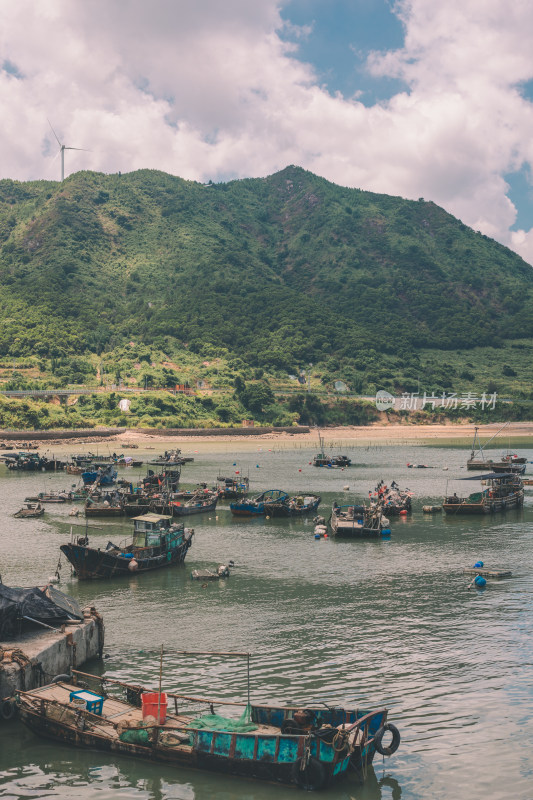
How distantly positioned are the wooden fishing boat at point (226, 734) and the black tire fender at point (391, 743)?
28 mm

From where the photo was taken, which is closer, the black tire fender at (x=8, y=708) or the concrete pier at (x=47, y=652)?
the black tire fender at (x=8, y=708)

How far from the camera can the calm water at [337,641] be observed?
21594 millimetres

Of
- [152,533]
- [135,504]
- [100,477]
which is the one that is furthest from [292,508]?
[100,477]

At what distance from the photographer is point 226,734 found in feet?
70.1

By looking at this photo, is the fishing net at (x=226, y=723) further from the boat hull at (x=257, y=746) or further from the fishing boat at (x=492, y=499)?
the fishing boat at (x=492, y=499)

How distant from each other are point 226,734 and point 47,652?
332 inches

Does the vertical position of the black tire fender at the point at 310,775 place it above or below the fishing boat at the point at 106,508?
below

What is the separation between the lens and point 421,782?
21203 mm

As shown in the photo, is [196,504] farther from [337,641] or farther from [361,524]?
[337,641]

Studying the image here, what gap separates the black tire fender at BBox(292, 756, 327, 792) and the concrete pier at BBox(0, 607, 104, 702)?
32.1 ft

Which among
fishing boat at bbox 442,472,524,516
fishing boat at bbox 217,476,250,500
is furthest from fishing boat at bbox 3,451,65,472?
fishing boat at bbox 442,472,524,516

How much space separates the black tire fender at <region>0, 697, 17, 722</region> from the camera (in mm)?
24453

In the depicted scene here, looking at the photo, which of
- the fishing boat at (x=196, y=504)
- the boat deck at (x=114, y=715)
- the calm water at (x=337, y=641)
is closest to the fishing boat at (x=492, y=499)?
the calm water at (x=337, y=641)

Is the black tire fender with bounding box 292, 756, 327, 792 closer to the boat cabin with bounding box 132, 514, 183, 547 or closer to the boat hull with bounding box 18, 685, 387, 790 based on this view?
the boat hull with bounding box 18, 685, 387, 790
